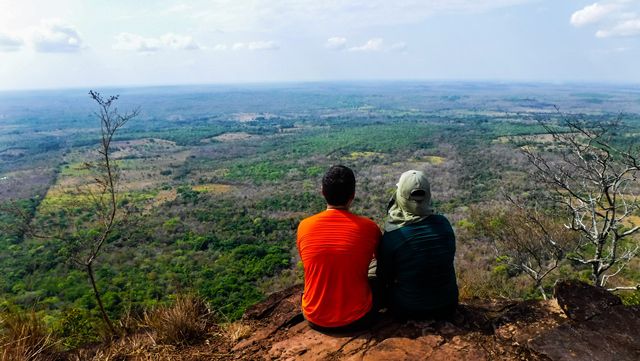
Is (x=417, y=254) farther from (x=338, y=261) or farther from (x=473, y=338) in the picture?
(x=473, y=338)

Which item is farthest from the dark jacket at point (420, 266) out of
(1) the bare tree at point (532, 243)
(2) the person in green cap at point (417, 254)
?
(1) the bare tree at point (532, 243)

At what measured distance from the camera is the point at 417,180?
2.89 metres

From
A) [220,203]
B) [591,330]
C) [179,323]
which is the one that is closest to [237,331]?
[179,323]

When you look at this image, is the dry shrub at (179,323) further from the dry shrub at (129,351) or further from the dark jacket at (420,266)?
the dark jacket at (420,266)

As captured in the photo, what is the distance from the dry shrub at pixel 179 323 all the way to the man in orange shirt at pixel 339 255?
112 centimetres

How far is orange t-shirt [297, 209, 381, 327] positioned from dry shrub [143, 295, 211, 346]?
113cm

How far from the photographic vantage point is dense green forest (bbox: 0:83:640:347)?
16828 mm

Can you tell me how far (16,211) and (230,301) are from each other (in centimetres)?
1365

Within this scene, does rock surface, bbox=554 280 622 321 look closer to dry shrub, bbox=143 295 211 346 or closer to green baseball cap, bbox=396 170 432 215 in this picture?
green baseball cap, bbox=396 170 432 215

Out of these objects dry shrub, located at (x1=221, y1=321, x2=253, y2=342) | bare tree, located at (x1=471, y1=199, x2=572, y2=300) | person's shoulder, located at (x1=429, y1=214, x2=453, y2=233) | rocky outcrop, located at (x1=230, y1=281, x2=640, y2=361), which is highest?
person's shoulder, located at (x1=429, y1=214, x2=453, y2=233)

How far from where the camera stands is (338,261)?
2.85m

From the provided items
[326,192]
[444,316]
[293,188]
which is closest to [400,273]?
[444,316]

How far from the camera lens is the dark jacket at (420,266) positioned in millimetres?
2891

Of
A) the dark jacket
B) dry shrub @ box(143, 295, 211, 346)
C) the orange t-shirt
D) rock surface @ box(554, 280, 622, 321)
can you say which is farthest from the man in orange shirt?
rock surface @ box(554, 280, 622, 321)
